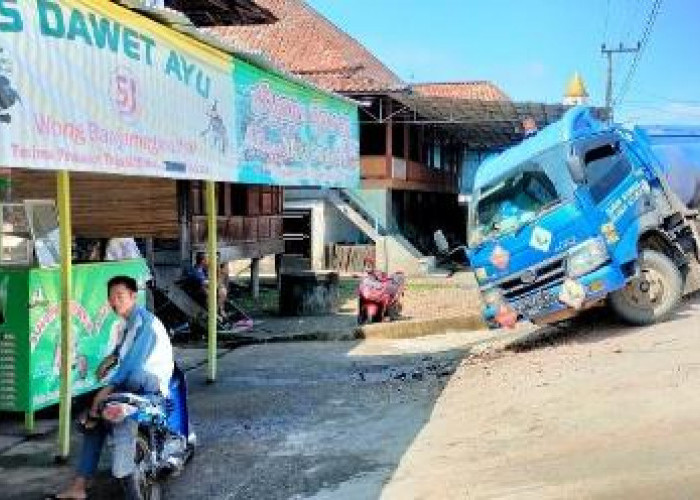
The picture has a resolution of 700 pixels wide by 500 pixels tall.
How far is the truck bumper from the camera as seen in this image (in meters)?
12.1

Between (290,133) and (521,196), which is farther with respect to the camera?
(521,196)

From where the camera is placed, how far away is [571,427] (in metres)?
8.03

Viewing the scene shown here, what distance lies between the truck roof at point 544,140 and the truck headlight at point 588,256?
1387mm

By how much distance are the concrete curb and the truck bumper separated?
4273 millimetres

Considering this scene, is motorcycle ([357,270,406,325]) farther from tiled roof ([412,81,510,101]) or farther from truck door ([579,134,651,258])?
tiled roof ([412,81,510,101])

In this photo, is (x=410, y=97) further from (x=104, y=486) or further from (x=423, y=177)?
(x=104, y=486)

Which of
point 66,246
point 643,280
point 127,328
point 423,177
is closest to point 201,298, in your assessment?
point 643,280

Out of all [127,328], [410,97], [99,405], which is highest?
[410,97]

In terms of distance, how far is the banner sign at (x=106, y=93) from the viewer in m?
5.91

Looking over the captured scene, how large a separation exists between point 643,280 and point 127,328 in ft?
25.7

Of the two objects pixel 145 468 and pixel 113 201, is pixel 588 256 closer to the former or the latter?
pixel 113 201

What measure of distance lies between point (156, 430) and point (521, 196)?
7142 mm

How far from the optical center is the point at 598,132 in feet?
42.4

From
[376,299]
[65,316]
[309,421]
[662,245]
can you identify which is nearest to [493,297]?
[662,245]
